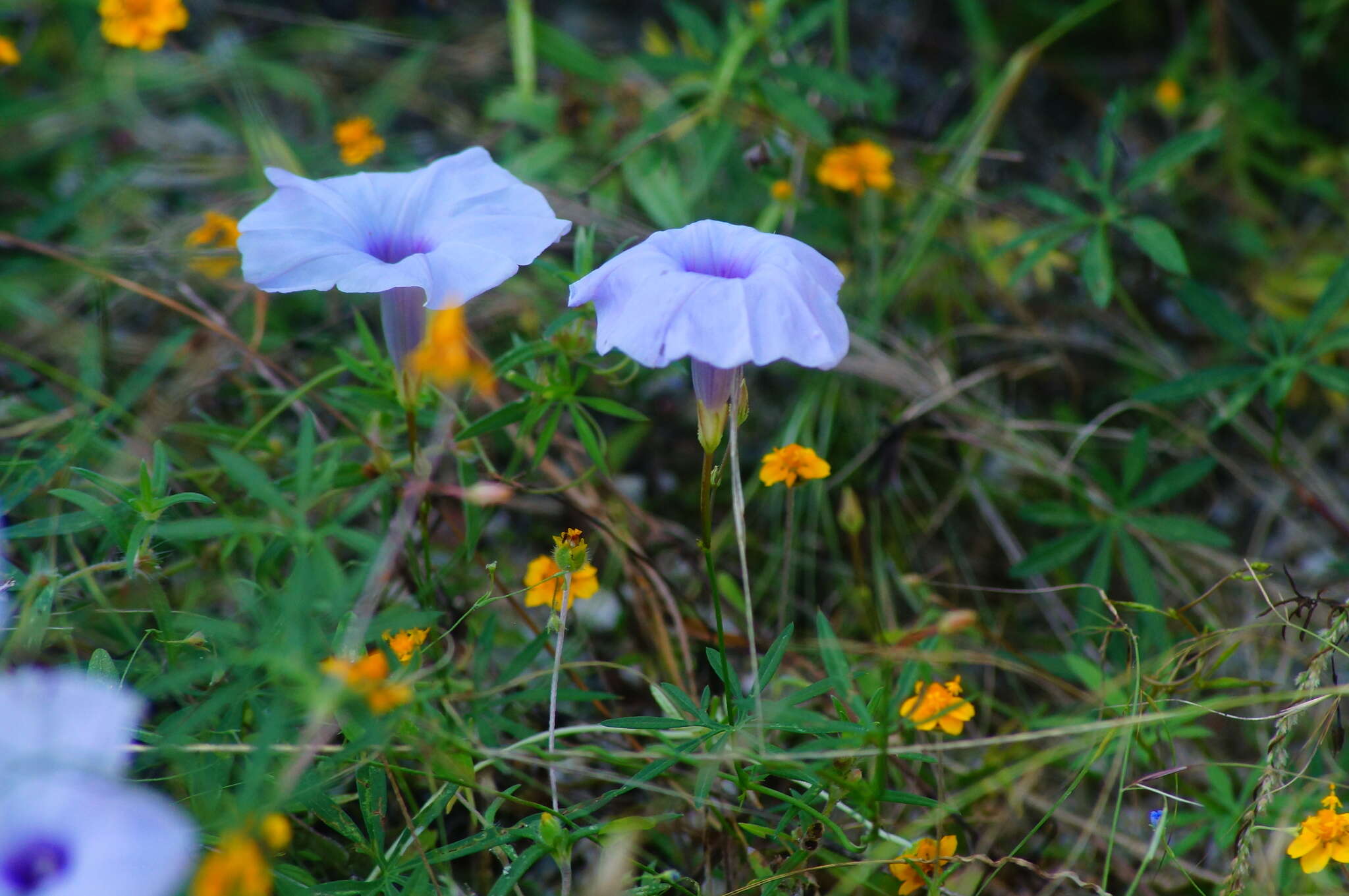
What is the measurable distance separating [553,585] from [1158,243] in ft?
4.93

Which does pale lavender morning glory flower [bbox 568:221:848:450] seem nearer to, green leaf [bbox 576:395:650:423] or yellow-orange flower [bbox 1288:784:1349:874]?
green leaf [bbox 576:395:650:423]

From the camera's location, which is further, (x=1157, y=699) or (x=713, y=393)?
(x=1157, y=699)

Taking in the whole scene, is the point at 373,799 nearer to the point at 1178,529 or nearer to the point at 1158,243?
the point at 1178,529

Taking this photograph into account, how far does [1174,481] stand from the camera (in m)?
2.14

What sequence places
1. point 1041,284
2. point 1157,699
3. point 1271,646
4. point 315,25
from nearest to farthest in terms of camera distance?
1. point 1157,699
2. point 1271,646
3. point 1041,284
4. point 315,25

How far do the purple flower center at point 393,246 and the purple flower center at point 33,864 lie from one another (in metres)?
0.94

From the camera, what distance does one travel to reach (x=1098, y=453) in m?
2.60

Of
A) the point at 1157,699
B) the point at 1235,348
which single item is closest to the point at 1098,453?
the point at 1235,348

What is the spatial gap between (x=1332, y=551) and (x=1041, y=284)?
96 centimetres

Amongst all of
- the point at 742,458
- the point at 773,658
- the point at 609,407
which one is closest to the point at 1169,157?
the point at 742,458

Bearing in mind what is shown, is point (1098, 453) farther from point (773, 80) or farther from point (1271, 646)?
point (773, 80)

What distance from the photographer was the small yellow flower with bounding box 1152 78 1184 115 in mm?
2936

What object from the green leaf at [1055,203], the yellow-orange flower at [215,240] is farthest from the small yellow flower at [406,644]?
the green leaf at [1055,203]

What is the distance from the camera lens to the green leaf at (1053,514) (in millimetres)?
2111
